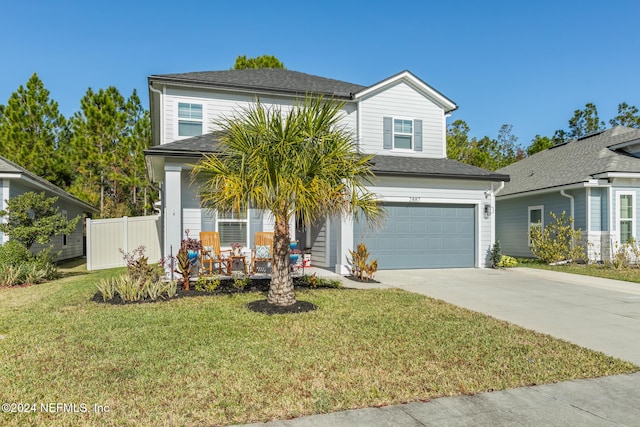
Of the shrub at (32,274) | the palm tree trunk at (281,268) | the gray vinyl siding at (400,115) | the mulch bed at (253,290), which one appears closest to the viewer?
the mulch bed at (253,290)

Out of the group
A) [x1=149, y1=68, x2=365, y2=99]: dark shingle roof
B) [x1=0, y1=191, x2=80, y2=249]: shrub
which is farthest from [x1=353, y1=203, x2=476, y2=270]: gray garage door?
[x1=0, y1=191, x2=80, y2=249]: shrub

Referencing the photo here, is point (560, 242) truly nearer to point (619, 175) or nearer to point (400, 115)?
point (619, 175)

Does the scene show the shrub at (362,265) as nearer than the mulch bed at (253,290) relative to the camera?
No

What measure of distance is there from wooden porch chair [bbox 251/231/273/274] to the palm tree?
11.7 feet

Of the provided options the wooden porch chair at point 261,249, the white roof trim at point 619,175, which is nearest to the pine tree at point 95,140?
the wooden porch chair at point 261,249

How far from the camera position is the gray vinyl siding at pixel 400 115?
14016 millimetres

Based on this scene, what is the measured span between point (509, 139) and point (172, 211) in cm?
3906

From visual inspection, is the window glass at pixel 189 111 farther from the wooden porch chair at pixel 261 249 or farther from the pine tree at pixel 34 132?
the pine tree at pixel 34 132

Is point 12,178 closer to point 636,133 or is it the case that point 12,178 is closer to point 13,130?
point 13,130

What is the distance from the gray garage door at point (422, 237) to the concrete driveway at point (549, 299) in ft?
1.94

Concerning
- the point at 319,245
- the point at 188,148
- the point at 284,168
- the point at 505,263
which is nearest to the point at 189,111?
the point at 188,148

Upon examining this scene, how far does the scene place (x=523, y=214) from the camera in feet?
59.8

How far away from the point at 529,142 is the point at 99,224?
38.4 meters

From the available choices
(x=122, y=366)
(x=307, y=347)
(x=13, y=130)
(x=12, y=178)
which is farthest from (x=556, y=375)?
(x=13, y=130)
